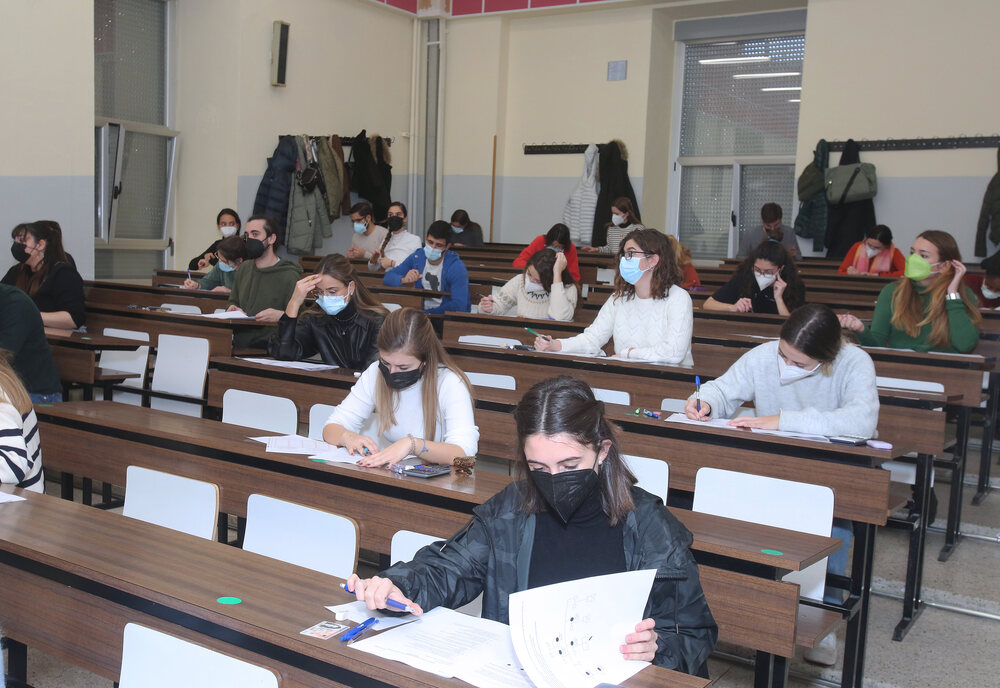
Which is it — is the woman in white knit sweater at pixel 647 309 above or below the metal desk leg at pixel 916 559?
above

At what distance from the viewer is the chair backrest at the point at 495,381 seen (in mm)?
4074

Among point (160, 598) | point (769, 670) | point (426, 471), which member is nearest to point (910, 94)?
point (426, 471)

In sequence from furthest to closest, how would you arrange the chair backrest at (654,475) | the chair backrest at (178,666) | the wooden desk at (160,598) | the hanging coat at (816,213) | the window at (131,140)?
the hanging coat at (816,213)
the window at (131,140)
the chair backrest at (654,475)
the wooden desk at (160,598)
the chair backrest at (178,666)

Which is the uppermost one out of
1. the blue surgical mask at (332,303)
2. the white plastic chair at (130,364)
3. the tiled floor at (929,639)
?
the blue surgical mask at (332,303)

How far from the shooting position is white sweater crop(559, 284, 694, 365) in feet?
13.1

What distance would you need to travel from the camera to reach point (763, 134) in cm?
971

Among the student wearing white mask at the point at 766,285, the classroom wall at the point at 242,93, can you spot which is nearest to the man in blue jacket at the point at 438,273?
the student wearing white mask at the point at 766,285

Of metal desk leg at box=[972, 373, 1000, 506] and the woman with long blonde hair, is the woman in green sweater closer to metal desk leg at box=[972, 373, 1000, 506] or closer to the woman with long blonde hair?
metal desk leg at box=[972, 373, 1000, 506]

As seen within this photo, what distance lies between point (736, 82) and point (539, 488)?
895 cm

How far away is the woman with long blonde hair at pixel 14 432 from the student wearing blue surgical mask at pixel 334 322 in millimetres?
1546

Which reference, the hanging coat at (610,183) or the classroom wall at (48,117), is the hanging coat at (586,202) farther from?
the classroom wall at (48,117)

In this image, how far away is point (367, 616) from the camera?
1629 millimetres

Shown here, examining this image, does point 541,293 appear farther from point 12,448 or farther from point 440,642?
point 440,642

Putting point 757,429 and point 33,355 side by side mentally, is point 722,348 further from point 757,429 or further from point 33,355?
point 33,355
